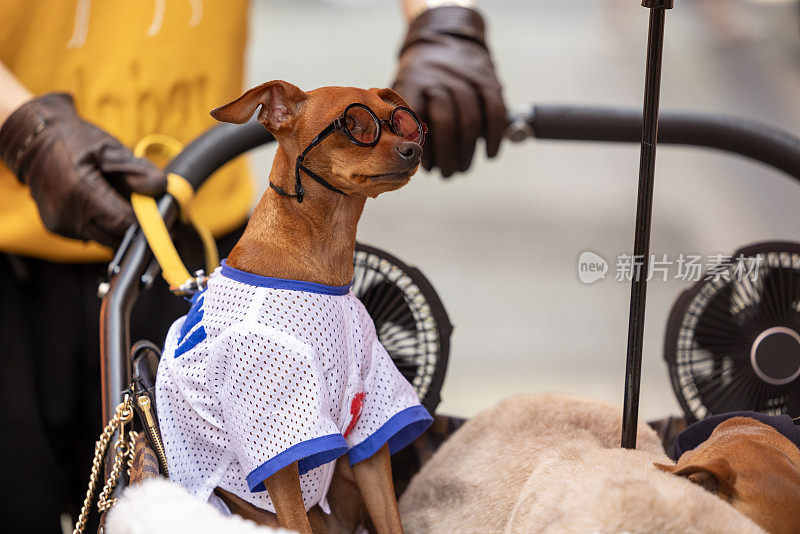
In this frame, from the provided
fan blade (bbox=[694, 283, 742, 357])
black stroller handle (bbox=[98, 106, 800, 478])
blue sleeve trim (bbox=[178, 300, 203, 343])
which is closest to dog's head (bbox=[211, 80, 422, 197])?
blue sleeve trim (bbox=[178, 300, 203, 343])

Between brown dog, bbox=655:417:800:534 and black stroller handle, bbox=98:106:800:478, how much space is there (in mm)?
Result: 352

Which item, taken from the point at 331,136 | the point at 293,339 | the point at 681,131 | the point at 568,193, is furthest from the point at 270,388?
the point at 568,193

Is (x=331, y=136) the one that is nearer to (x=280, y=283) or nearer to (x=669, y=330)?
(x=280, y=283)

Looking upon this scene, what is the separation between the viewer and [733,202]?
87.1 inches

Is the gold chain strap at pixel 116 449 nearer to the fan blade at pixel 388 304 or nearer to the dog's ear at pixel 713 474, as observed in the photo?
the fan blade at pixel 388 304

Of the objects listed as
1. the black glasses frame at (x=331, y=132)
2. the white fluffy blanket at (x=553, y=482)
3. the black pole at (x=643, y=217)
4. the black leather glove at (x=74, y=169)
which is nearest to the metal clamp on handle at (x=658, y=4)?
the black pole at (x=643, y=217)

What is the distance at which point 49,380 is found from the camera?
30.7 inches

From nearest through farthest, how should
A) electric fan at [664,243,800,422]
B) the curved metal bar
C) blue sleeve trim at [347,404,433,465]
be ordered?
blue sleeve trim at [347,404,433,465]
electric fan at [664,243,800,422]
the curved metal bar

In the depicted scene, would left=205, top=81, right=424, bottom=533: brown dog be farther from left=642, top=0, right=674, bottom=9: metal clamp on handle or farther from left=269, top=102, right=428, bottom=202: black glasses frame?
left=642, top=0, right=674, bottom=9: metal clamp on handle

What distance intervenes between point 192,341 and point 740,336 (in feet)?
1.29

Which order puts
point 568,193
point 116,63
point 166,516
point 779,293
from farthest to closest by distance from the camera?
point 568,193 < point 116,63 < point 779,293 < point 166,516

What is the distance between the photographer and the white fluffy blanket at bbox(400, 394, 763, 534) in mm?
375

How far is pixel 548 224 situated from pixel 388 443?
1.97m

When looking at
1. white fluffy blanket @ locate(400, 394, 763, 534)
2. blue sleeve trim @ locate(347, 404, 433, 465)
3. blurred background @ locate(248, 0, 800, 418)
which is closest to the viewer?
white fluffy blanket @ locate(400, 394, 763, 534)
